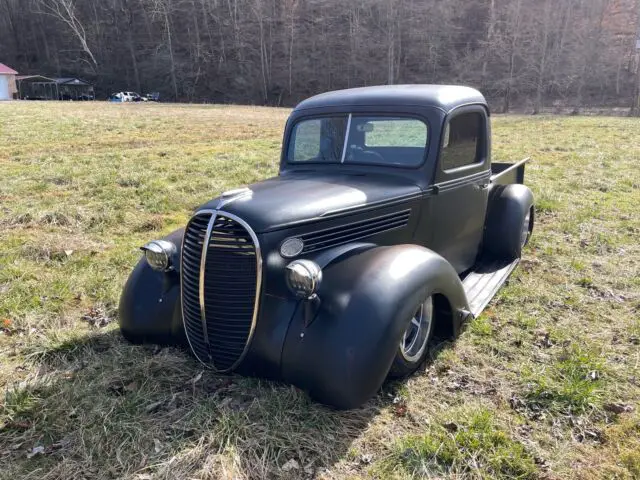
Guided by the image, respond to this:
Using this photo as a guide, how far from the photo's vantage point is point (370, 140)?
3969mm

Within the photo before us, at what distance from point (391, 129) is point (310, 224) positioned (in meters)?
1.39

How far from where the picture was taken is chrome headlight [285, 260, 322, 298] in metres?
2.66

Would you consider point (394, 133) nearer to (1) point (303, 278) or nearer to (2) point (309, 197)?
(2) point (309, 197)

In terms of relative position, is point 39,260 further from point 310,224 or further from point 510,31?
point 510,31

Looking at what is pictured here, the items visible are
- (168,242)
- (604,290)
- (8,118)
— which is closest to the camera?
(168,242)

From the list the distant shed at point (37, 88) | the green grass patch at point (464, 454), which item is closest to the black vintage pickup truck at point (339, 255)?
the green grass patch at point (464, 454)

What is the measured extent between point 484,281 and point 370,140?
1744mm

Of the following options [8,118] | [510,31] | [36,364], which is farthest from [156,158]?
[510,31]

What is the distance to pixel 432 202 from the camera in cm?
380

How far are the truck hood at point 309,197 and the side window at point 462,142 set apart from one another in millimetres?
514

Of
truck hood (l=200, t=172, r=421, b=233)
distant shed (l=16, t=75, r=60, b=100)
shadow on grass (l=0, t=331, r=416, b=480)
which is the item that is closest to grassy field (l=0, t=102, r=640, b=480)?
shadow on grass (l=0, t=331, r=416, b=480)

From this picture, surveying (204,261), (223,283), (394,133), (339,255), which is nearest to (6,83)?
(394,133)

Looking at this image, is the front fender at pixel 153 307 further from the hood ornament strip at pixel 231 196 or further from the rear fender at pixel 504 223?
the rear fender at pixel 504 223

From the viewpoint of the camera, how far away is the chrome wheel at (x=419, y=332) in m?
3.21
